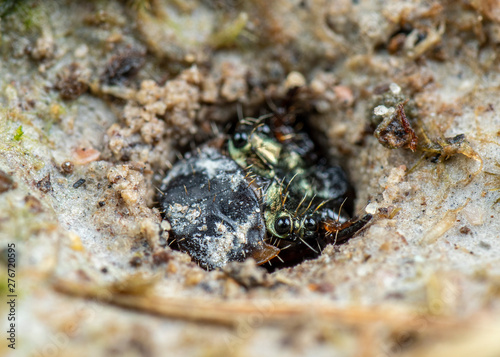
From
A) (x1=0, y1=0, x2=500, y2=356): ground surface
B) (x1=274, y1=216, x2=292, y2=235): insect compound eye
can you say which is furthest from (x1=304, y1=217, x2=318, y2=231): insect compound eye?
(x1=0, y1=0, x2=500, y2=356): ground surface

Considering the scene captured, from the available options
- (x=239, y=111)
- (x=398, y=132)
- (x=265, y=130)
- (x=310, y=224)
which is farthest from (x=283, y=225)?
(x=239, y=111)

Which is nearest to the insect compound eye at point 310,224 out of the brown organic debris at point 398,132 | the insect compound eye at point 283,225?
the insect compound eye at point 283,225

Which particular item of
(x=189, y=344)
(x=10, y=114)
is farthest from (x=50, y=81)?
(x=189, y=344)

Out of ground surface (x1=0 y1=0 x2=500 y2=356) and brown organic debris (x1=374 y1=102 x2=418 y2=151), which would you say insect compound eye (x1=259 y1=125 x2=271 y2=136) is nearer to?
ground surface (x1=0 y1=0 x2=500 y2=356)

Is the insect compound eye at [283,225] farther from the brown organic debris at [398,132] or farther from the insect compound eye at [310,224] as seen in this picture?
the brown organic debris at [398,132]

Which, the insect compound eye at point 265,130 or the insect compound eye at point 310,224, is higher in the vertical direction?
the insect compound eye at point 265,130
